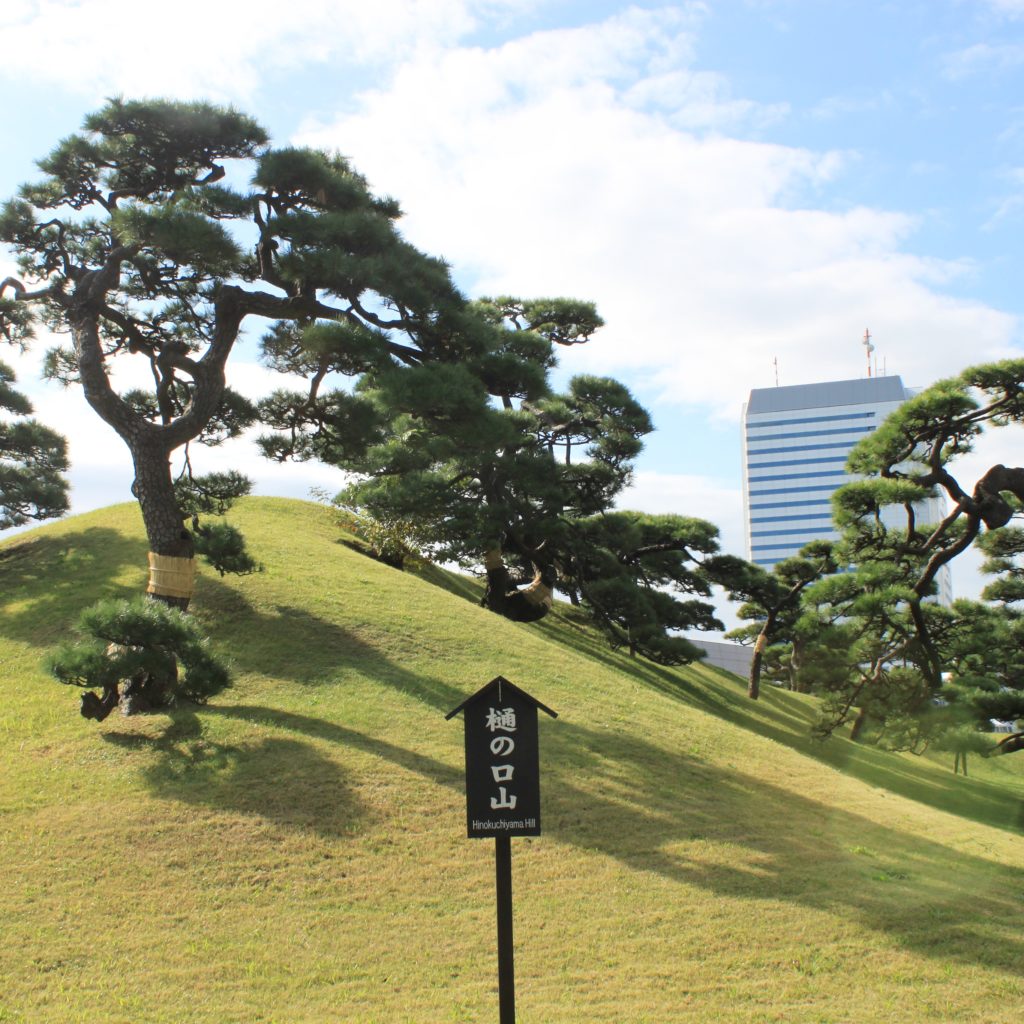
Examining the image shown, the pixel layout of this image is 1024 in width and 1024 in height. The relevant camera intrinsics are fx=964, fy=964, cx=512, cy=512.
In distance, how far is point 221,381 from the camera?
12.4 m

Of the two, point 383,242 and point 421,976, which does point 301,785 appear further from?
point 383,242

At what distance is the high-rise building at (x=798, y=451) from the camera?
140m

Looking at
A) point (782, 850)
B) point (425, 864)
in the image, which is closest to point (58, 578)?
point (425, 864)

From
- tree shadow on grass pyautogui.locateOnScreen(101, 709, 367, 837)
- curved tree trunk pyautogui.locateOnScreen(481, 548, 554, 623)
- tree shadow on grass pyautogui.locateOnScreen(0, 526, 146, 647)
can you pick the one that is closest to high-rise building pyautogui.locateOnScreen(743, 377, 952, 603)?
curved tree trunk pyautogui.locateOnScreen(481, 548, 554, 623)

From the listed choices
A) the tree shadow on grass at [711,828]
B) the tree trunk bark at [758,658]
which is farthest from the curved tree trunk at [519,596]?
the tree shadow on grass at [711,828]

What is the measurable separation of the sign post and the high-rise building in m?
137

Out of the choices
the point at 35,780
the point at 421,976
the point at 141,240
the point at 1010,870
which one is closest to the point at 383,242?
the point at 141,240

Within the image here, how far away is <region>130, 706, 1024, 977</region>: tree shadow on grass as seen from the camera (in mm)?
8148

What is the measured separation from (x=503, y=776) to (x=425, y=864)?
2.98m

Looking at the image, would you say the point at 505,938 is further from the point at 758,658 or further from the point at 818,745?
the point at 758,658

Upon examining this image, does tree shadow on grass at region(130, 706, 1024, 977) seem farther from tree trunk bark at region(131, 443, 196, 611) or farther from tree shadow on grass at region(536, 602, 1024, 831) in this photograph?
tree shadow on grass at region(536, 602, 1024, 831)

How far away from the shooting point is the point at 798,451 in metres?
144

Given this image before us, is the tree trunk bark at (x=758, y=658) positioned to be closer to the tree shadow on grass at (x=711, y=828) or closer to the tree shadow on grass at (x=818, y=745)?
the tree shadow on grass at (x=818, y=745)

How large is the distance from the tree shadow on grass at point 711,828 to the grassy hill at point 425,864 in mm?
39
